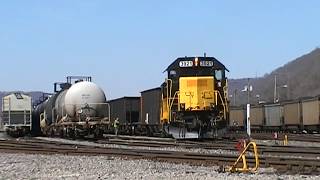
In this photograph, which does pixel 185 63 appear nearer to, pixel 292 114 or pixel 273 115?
pixel 292 114

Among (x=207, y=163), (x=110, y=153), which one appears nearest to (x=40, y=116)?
(x=110, y=153)

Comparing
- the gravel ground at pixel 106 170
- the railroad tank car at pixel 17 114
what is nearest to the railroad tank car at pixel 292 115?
the railroad tank car at pixel 17 114

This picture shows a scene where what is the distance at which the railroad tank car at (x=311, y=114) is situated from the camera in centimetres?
4105

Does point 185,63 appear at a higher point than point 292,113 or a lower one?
higher

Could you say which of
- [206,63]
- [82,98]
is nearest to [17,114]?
[82,98]

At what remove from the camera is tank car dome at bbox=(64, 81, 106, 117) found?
3178 centimetres

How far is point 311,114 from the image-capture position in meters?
42.5

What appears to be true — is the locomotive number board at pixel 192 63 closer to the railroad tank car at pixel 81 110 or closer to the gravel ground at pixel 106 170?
the railroad tank car at pixel 81 110

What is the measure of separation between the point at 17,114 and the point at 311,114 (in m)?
22.0

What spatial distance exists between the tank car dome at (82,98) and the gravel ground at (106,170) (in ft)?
46.7

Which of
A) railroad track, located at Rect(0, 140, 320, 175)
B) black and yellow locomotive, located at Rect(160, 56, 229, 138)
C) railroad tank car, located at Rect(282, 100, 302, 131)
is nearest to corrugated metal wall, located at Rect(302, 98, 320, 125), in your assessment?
railroad tank car, located at Rect(282, 100, 302, 131)

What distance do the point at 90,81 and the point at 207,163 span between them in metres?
20.2

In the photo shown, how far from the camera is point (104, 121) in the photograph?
3117 cm

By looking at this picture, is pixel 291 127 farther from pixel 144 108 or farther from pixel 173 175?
pixel 173 175
